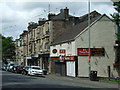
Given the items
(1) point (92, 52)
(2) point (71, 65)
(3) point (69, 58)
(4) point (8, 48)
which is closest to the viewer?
(1) point (92, 52)

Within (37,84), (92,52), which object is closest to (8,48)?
(92,52)

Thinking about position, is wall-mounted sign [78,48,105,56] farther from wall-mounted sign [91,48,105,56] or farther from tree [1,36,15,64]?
A: tree [1,36,15,64]

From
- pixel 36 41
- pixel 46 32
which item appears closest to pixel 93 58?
pixel 46 32

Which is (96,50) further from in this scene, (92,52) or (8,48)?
(8,48)

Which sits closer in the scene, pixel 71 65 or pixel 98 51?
pixel 98 51

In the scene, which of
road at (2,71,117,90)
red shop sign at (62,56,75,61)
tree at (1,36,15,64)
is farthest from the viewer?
tree at (1,36,15,64)

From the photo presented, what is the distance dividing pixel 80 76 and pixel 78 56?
2.84 metres

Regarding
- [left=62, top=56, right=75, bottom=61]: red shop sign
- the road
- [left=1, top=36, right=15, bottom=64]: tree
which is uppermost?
[left=1, top=36, right=15, bottom=64]: tree

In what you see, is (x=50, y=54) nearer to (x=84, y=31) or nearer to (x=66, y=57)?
(x=66, y=57)

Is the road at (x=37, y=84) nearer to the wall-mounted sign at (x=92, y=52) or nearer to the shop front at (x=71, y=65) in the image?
the shop front at (x=71, y=65)

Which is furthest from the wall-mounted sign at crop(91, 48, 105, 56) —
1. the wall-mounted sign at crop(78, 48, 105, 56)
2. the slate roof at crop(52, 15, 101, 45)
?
the slate roof at crop(52, 15, 101, 45)

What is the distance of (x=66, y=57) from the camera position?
38.1m

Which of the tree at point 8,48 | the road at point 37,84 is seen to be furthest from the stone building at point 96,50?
the tree at point 8,48

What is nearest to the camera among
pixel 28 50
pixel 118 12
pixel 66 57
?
pixel 118 12
